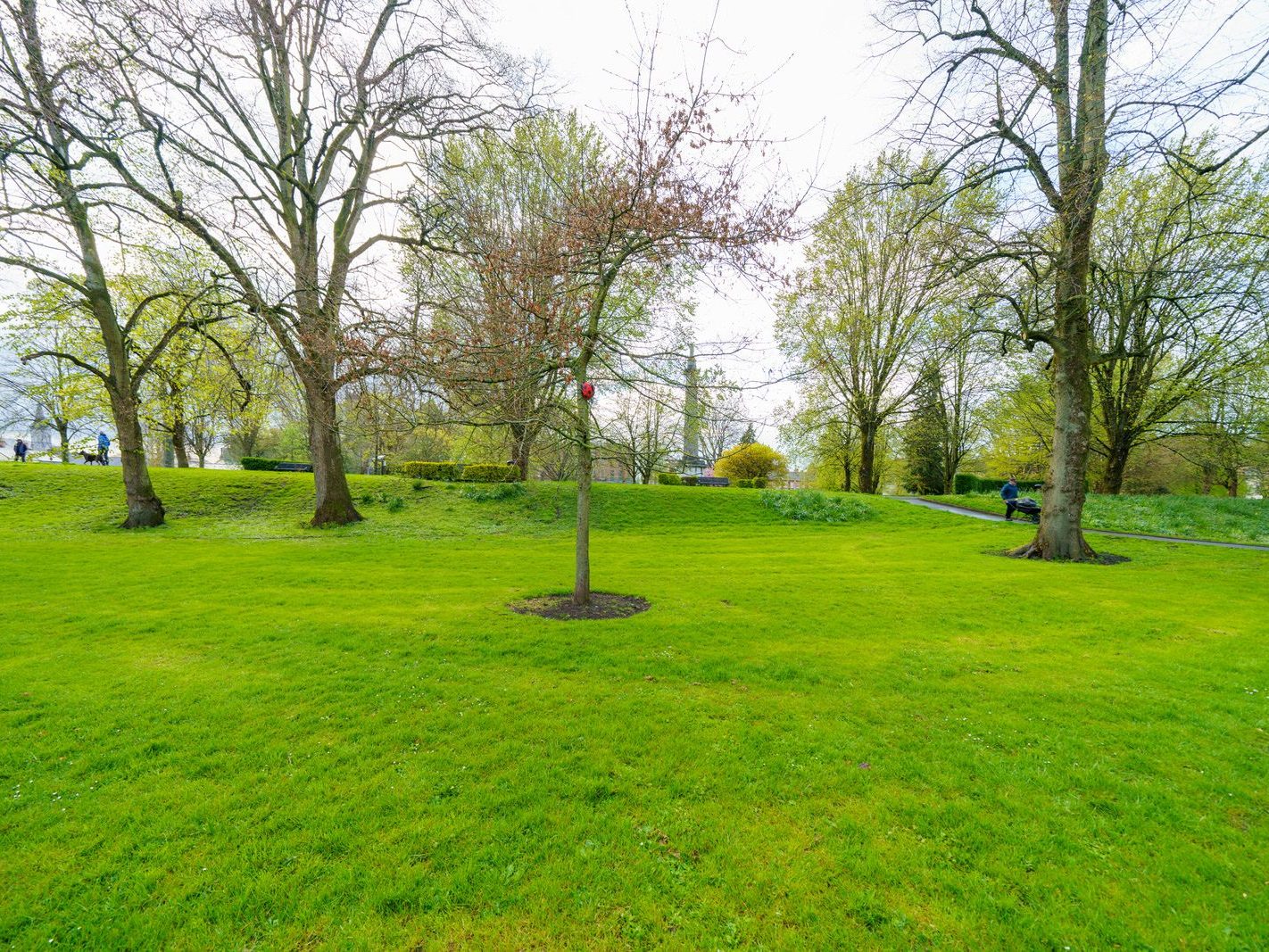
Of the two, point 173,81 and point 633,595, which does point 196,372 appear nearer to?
point 173,81

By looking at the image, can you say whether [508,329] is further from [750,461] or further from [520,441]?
[750,461]

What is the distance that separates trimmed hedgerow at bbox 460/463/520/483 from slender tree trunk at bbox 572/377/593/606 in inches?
586

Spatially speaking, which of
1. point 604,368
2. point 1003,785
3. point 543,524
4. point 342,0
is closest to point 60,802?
point 1003,785

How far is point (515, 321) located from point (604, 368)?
242 centimetres

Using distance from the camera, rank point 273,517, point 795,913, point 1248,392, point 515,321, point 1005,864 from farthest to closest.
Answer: point 1248,392
point 273,517
point 515,321
point 1005,864
point 795,913

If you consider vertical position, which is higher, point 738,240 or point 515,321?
point 738,240

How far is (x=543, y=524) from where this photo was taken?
676 inches

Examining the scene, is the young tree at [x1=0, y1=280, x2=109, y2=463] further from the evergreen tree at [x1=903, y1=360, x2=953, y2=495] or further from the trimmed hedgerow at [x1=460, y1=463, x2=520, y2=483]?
the evergreen tree at [x1=903, y1=360, x2=953, y2=495]

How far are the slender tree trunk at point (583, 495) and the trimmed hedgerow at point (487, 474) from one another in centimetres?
1487

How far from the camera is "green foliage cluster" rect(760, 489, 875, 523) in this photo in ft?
63.1

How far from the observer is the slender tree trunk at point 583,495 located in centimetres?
707

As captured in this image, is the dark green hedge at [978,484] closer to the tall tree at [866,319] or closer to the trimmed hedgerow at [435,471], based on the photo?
the tall tree at [866,319]

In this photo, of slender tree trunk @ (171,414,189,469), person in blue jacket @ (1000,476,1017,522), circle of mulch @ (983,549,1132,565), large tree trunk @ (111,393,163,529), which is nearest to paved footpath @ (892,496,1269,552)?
person in blue jacket @ (1000,476,1017,522)

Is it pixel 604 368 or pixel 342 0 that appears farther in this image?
pixel 342 0
